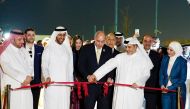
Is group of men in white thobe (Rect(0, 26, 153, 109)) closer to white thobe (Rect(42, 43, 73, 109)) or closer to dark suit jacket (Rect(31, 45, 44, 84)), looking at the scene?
white thobe (Rect(42, 43, 73, 109))

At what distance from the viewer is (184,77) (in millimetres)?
9375

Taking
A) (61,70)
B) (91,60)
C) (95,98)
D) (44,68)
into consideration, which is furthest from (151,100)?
(44,68)

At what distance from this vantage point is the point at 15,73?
8.58 m

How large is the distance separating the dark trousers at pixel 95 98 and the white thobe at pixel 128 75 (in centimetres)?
42

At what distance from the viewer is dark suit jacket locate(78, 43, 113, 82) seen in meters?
9.43

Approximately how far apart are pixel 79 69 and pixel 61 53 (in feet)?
1.77

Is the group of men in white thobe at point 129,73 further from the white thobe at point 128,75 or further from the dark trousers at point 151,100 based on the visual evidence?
the dark trousers at point 151,100

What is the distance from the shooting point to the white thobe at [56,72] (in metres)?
9.21

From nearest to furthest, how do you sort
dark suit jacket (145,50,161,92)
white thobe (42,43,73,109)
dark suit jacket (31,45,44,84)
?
white thobe (42,43,73,109)
dark suit jacket (31,45,44,84)
dark suit jacket (145,50,161,92)

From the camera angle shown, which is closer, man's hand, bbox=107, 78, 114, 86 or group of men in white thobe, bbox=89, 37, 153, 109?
group of men in white thobe, bbox=89, 37, 153, 109

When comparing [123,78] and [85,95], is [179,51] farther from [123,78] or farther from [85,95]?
[85,95]

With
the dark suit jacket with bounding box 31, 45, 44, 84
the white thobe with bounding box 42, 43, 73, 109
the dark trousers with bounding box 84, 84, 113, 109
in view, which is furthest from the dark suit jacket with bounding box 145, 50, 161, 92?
the dark suit jacket with bounding box 31, 45, 44, 84

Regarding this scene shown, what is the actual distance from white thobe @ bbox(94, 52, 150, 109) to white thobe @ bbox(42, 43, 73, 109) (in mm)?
744

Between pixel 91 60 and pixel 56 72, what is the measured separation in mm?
773
